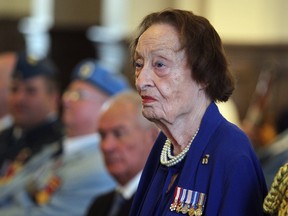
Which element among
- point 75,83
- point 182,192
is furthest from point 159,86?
point 75,83

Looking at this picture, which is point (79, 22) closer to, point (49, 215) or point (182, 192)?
point (49, 215)

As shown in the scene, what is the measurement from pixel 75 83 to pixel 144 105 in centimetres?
318

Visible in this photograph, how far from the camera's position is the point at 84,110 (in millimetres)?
5973

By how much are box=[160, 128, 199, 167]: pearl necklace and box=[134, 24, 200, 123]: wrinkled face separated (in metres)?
0.11

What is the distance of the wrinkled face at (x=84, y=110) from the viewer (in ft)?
19.6

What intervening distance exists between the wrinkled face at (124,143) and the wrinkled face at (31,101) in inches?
70.1

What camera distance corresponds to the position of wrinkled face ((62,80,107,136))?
598cm

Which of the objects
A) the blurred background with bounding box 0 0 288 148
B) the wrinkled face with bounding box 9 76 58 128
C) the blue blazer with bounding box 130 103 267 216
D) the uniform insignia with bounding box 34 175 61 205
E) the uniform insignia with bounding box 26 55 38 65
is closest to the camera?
the blue blazer with bounding box 130 103 267 216

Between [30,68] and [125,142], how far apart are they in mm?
2013

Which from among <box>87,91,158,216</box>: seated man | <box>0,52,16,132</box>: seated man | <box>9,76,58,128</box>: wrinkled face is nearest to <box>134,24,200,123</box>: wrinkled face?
<box>87,91,158,216</box>: seated man

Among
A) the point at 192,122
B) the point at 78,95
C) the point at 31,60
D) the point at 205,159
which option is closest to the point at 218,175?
the point at 205,159

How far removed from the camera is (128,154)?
477 cm

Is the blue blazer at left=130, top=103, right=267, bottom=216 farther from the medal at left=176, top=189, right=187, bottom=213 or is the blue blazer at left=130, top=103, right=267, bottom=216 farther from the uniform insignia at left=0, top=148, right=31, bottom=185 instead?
the uniform insignia at left=0, top=148, right=31, bottom=185

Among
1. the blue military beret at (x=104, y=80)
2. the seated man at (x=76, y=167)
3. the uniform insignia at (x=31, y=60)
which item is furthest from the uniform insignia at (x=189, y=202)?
the uniform insignia at (x=31, y=60)
